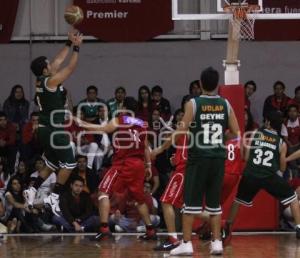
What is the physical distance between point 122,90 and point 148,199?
9.76 ft

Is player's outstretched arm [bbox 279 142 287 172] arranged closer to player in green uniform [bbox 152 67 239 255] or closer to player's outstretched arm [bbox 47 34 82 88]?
player in green uniform [bbox 152 67 239 255]

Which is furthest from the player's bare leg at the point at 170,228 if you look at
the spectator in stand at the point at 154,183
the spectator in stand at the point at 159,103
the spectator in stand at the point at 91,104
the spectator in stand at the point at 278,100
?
the spectator in stand at the point at 278,100

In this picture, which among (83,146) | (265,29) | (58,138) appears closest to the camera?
(58,138)

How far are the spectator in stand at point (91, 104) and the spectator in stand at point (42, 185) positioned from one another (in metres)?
1.39

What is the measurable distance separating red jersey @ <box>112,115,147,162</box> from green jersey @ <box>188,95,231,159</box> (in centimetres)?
178

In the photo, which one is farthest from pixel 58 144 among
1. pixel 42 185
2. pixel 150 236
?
pixel 42 185

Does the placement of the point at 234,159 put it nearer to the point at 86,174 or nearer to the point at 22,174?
the point at 86,174

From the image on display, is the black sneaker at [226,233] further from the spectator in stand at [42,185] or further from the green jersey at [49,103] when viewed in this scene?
the spectator in stand at [42,185]

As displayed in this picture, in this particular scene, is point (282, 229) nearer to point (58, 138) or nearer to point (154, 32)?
point (58, 138)

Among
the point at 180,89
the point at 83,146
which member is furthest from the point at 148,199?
the point at 180,89

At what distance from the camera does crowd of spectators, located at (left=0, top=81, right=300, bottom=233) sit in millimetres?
16156

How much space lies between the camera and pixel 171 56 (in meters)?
20.4

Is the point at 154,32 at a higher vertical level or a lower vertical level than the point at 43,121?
higher

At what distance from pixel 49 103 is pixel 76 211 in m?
3.16
